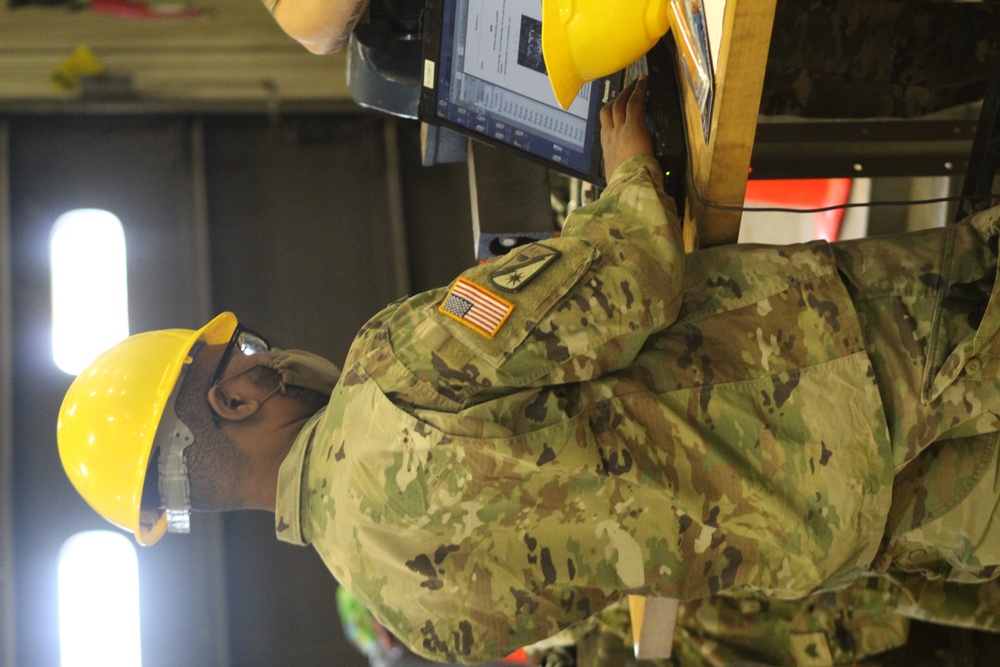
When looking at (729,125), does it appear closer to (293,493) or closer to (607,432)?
(607,432)

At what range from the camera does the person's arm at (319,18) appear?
1.79 meters

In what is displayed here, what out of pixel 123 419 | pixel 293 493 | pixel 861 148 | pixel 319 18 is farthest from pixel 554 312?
pixel 861 148

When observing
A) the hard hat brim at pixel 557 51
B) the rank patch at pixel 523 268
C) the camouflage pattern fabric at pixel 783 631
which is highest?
the hard hat brim at pixel 557 51

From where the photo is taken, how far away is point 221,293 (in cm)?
406

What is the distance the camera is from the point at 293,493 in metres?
1.41

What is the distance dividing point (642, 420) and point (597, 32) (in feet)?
1.78

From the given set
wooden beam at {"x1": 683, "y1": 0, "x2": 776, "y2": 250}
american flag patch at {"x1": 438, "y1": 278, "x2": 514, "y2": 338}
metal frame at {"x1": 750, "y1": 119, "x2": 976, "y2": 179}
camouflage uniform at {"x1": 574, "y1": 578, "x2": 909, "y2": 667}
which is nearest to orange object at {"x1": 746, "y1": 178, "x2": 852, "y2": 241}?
metal frame at {"x1": 750, "y1": 119, "x2": 976, "y2": 179}

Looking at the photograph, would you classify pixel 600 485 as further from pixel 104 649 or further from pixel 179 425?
pixel 104 649

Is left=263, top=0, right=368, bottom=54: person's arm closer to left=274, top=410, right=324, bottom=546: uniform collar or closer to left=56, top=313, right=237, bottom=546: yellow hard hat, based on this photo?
left=56, top=313, right=237, bottom=546: yellow hard hat

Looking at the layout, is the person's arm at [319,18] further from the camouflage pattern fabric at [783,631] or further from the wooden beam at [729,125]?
the camouflage pattern fabric at [783,631]

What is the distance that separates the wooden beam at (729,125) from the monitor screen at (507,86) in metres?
0.33

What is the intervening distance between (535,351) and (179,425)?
69 centimetres

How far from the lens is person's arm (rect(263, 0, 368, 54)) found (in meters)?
1.79

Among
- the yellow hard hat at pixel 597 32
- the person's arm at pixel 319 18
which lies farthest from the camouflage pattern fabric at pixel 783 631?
the person's arm at pixel 319 18
